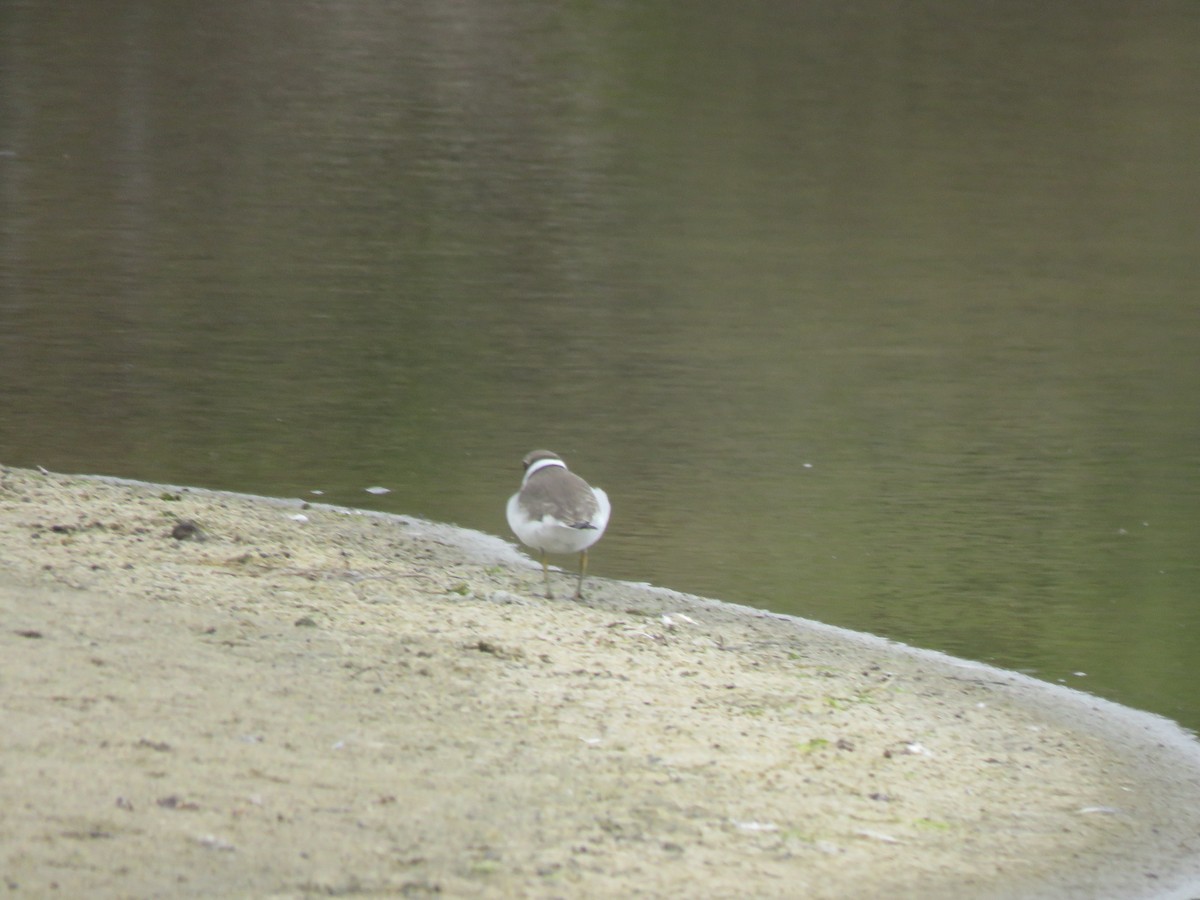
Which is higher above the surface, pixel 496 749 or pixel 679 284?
pixel 496 749

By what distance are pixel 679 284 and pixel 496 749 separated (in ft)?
26.8

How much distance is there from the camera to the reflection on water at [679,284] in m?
7.33

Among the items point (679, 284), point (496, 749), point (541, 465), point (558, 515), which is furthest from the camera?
point (679, 284)

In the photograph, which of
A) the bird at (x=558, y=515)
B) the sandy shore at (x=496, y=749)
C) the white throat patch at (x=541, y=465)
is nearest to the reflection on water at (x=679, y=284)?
the white throat patch at (x=541, y=465)

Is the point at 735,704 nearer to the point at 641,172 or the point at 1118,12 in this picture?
the point at 641,172

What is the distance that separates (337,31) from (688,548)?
12.6 metres

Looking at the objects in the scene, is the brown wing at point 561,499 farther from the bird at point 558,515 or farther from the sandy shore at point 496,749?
the sandy shore at point 496,749

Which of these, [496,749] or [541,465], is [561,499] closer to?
[541,465]

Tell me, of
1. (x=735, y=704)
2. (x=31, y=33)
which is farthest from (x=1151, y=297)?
(x=31, y=33)

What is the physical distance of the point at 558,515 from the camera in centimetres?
559

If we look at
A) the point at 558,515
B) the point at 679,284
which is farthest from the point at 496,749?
the point at 679,284

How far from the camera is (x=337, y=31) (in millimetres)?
18047

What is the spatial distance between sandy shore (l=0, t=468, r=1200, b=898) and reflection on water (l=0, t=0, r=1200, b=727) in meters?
0.92

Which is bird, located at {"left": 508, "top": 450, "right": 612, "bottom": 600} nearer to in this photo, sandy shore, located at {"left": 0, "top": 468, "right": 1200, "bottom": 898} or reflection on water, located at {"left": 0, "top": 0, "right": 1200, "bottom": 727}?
sandy shore, located at {"left": 0, "top": 468, "right": 1200, "bottom": 898}
